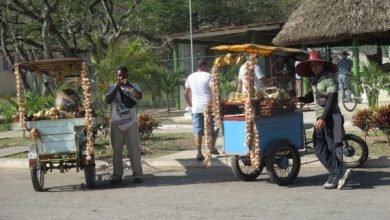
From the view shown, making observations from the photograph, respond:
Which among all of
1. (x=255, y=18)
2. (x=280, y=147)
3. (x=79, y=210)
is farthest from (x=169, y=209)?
(x=255, y=18)

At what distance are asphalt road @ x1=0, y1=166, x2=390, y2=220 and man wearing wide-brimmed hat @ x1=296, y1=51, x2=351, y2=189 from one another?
27 centimetres

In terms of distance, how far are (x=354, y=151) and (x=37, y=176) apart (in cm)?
490

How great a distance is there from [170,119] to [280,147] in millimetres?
A: 11529

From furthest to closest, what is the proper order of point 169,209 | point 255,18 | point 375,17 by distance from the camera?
point 255,18, point 375,17, point 169,209

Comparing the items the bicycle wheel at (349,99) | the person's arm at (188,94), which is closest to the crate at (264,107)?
the person's arm at (188,94)

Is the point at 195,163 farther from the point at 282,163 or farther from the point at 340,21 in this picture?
the point at 340,21

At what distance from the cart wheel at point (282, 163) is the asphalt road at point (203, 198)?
15 cm

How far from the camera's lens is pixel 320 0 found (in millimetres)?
20562

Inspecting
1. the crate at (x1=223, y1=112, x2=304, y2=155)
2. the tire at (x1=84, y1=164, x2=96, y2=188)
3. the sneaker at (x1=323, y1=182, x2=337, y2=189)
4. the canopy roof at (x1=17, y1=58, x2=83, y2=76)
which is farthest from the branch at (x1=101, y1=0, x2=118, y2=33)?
the sneaker at (x1=323, y1=182, x2=337, y2=189)

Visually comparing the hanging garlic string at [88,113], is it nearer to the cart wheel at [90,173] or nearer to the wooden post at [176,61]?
the cart wheel at [90,173]

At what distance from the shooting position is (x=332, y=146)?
30.7 ft

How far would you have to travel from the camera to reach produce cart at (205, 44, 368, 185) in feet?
31.5

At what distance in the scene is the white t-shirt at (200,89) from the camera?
12.1 meters

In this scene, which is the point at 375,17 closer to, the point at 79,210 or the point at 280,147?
the point at 280,147
